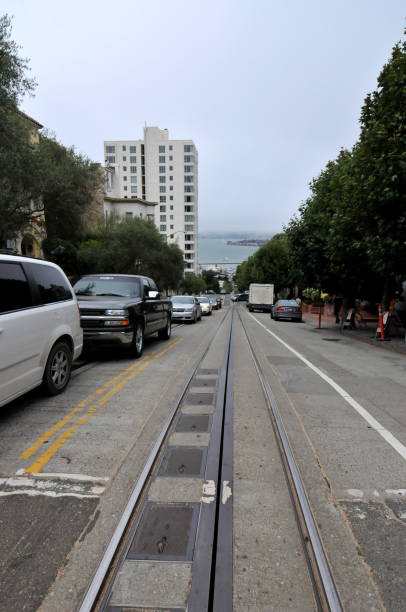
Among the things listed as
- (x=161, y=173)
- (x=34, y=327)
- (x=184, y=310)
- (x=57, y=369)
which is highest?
(x=161, y=173)

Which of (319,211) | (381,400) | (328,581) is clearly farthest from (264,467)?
(319,211)

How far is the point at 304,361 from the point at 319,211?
38.2 ft

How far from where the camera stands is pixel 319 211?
748 inches

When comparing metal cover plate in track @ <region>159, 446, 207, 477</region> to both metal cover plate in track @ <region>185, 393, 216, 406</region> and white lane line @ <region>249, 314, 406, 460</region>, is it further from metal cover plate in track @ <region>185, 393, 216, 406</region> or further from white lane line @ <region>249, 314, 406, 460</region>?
white lane line @ <region>249, 314, 406, 460</region>

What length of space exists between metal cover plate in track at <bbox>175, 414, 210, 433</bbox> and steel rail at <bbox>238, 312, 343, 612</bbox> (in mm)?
869

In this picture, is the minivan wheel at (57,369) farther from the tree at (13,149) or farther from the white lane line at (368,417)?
the tree at (13,149)

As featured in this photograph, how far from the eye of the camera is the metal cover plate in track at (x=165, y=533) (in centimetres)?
246

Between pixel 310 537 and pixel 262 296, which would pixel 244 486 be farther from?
pixel 262 296

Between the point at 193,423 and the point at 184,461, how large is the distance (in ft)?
3.38

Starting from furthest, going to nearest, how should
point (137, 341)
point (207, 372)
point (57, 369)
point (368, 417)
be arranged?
point (137, 341)
point (207, 372)
point (57, 369)
point (368, 417)

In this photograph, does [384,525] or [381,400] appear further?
[381,400]

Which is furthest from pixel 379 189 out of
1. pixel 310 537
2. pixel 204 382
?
pixel 310 537

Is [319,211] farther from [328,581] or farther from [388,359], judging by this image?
[328,581]

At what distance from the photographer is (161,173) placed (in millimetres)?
104375
